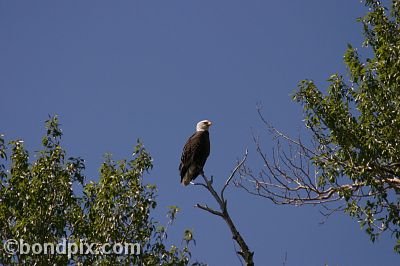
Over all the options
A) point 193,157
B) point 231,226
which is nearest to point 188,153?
point 193,157

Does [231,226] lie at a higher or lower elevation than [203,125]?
lower

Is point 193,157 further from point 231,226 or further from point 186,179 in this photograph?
point 231,226

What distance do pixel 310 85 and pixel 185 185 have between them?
311 cm

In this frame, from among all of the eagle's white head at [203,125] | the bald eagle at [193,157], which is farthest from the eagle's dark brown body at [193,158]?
the eagle's white head at [203,125]

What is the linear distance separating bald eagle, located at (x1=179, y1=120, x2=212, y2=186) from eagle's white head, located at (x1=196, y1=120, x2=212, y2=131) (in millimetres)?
662

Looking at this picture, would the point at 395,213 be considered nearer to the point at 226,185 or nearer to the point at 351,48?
the point at 351,48

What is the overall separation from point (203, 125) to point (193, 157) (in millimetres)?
1678

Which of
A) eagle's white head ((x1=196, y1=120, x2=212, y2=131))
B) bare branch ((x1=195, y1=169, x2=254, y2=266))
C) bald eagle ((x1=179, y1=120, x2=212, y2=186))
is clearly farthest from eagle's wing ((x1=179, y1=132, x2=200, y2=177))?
bare branch ((x1=195, y1=169, x2=254, y2=266))

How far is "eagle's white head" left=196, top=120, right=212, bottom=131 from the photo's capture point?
19547mm

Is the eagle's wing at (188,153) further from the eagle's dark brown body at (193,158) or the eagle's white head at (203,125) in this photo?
the eagle's white head at (203,125)

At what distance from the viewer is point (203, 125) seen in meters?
19.7

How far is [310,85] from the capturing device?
16.7 m

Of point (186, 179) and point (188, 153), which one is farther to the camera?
point (188, 153)

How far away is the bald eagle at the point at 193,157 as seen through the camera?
18.0 m
